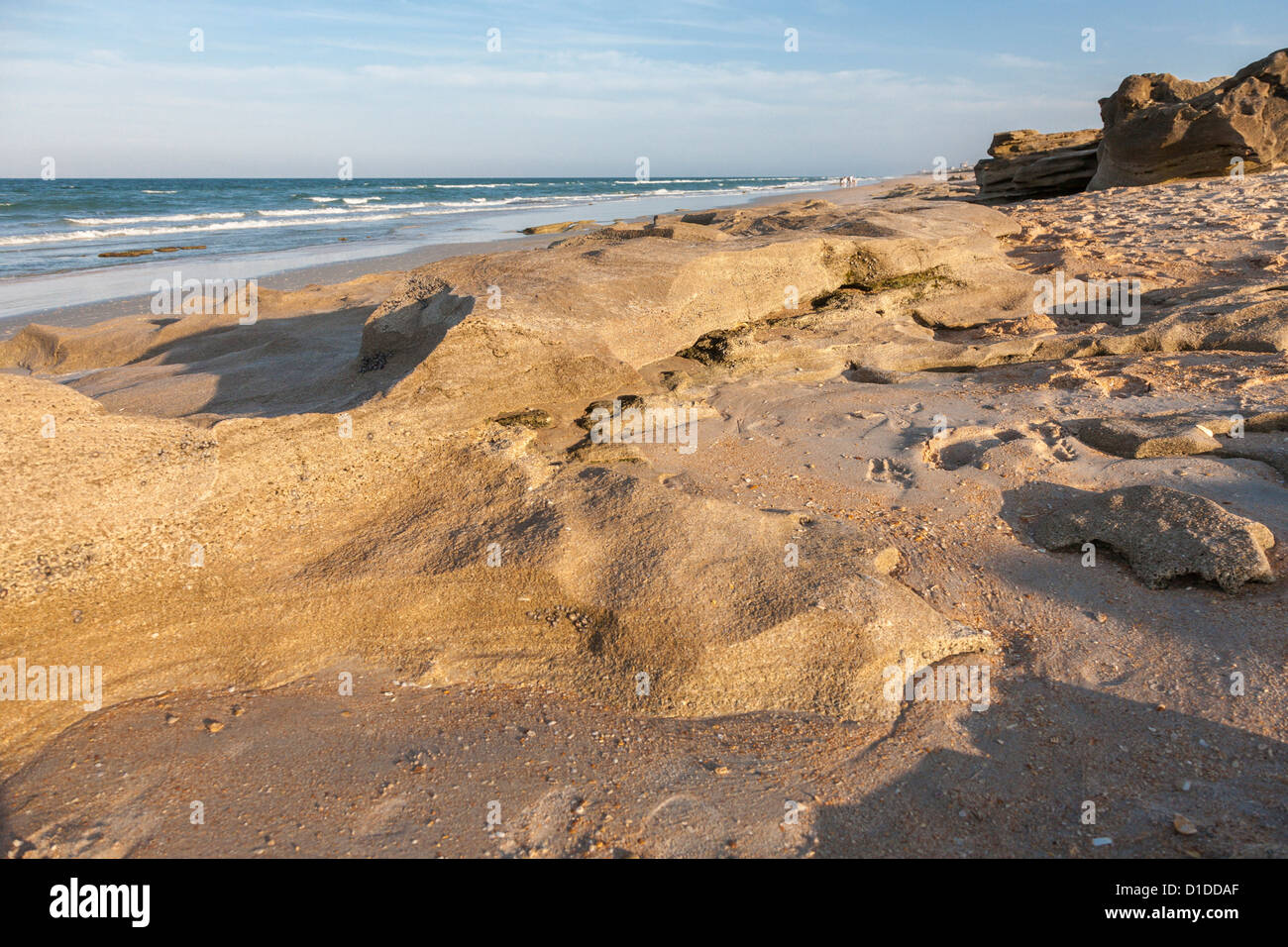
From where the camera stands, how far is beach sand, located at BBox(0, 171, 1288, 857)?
1.97m

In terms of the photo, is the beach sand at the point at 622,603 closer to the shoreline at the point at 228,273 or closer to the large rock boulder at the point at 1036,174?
the shoreline at the point at 228,273

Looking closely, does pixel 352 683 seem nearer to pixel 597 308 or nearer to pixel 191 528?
pixel 191 528

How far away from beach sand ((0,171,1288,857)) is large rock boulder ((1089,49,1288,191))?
34.1 feet

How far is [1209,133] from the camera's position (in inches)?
476

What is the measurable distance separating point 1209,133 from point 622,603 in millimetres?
14239

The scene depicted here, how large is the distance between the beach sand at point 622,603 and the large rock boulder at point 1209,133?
34.1 feet

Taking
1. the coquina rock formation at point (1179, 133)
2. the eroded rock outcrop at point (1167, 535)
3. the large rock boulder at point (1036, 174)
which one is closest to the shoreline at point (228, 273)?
the large rock boulder at point (1036, 174)

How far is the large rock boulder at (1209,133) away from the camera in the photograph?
12031 mm

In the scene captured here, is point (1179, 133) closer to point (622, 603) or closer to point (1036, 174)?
point (1036, 174)

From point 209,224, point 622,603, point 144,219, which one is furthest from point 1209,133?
point 144,219

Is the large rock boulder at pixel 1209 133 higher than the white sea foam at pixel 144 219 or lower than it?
lower

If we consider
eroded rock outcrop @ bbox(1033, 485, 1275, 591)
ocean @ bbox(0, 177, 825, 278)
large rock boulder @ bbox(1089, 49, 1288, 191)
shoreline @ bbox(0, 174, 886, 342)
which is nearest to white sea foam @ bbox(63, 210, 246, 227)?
ocean @ bbox(0, 177, 825, 278)

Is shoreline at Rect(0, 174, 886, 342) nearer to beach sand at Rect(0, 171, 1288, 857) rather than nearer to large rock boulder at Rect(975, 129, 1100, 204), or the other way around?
beach sand at Rect(0, 171, 1288, 857)

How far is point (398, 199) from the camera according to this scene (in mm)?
37281
